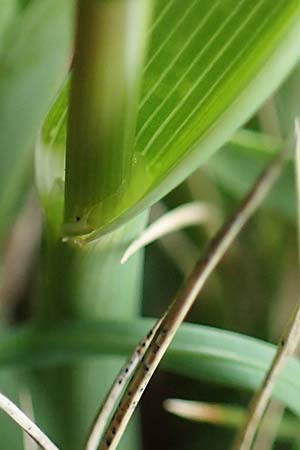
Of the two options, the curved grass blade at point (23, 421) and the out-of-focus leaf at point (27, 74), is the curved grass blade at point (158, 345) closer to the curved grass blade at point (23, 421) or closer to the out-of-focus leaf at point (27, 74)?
the curved grass blade at point (23, 421)

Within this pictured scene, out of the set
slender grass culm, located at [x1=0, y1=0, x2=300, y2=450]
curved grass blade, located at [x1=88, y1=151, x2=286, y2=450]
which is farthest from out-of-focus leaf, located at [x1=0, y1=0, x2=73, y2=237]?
curved grass blade, located at [x1=88, y1=151, x2=286, y2=450]

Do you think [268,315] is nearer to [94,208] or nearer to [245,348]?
[245,348]

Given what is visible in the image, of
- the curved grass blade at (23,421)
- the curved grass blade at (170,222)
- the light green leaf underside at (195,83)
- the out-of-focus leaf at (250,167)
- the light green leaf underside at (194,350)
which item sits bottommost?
the curved grass blade at (23,421)

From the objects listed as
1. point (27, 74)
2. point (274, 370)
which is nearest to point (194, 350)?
point (274, 370)

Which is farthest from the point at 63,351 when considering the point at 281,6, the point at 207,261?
the point at 281,6

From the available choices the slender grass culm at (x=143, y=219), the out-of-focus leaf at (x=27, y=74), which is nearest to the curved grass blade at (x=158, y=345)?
the slender grass culm at (x=143, y=219)

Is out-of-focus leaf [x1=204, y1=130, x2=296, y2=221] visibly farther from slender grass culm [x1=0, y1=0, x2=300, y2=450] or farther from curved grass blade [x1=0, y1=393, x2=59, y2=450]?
curved grass blade [x1=0, y1=393, x2=59, y2=450]
